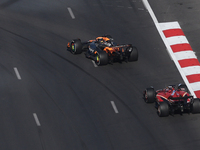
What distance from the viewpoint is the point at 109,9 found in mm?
43375

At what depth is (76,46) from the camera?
37.9m

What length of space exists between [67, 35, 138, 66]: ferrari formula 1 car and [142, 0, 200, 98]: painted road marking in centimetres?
319

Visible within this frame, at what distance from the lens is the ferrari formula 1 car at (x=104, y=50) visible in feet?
122

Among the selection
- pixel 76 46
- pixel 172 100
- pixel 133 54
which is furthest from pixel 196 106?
pixel 76 46

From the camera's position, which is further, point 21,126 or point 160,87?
point 160,87

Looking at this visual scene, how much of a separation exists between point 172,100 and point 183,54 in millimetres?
7010

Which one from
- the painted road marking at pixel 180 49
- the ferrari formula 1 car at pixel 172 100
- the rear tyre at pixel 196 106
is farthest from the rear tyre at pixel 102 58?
the rear tyre at pixel 196 106

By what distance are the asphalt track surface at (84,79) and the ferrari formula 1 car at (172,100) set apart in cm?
51

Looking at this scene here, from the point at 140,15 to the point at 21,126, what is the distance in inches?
592

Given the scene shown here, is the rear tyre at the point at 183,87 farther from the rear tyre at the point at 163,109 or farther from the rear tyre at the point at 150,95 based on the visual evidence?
the rear tyre at the point at 163,109

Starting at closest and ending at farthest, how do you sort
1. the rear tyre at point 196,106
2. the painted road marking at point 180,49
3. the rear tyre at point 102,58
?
the rear tyre at point 196,106 < the rear tyre at point 102,58 < the painted road marking at point 180,49

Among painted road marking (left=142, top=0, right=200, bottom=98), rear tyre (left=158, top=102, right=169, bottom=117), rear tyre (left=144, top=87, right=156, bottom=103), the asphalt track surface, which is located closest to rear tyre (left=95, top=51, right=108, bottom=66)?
the asphalt track surface

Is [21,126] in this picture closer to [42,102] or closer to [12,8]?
[42,102]

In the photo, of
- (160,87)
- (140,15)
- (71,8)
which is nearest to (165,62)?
(160,87)
